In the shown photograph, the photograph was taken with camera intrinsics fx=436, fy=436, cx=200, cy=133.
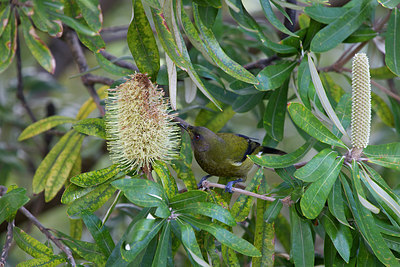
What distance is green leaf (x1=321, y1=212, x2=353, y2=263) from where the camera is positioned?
1117 mm

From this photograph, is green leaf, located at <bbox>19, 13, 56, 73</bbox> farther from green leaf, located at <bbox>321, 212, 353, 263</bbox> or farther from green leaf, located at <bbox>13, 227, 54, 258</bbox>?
green leaf, located at <bbox>321, 212, 353, 263</bbox>

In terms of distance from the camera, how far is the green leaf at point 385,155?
1098 mm

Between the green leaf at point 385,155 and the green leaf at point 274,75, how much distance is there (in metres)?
0.36

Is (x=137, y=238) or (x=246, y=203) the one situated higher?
(x=137, y=238)

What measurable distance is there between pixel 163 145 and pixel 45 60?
51cm

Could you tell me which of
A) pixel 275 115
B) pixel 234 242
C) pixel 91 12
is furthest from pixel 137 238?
pixel 275 115

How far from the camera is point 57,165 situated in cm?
164

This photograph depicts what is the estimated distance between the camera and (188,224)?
3.47 ft

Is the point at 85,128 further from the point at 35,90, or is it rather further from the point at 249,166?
the point at 35,90

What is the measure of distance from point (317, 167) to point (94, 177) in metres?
A: 0.58

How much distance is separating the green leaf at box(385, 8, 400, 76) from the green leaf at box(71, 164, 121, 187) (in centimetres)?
90

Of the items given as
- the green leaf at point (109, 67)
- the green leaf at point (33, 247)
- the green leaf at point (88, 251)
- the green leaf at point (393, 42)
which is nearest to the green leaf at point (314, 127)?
the green leaf at point (393, 42)

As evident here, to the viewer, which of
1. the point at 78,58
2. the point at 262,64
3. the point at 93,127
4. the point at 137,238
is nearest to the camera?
the point at 137,238

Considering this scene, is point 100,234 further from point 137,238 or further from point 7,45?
point 7,45
